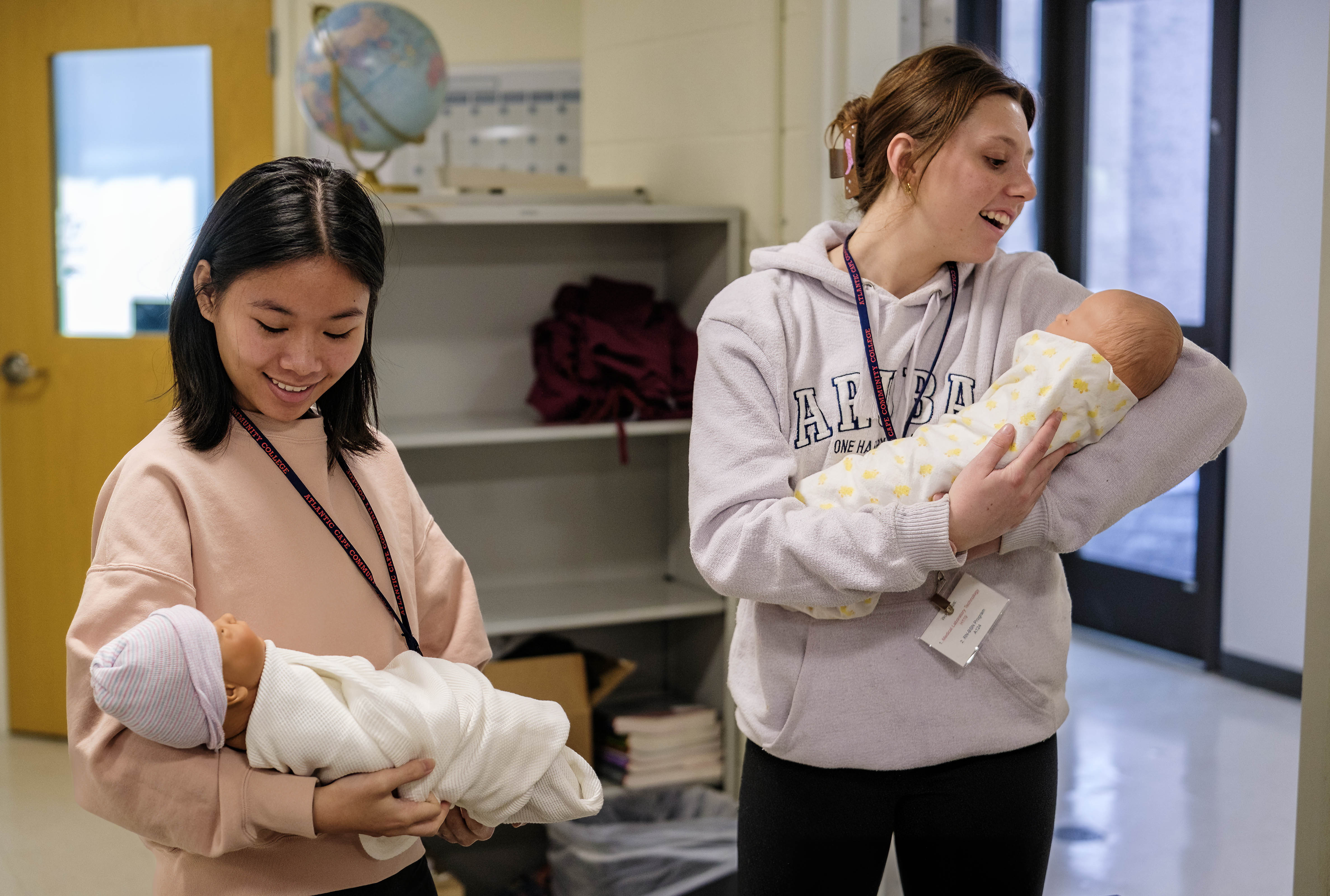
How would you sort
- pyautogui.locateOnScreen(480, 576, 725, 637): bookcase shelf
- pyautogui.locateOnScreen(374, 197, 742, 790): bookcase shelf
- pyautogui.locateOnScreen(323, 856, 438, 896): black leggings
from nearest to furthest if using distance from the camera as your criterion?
pyautogui.locateOnScreen(323, 856, 438, 896): black leggings → pyautogui.locateOnScreen(480, 576, 725, 637): bookcase shelf → pyautogui.locateOnScreen(374, 197, 742, 790): bookcase shelf

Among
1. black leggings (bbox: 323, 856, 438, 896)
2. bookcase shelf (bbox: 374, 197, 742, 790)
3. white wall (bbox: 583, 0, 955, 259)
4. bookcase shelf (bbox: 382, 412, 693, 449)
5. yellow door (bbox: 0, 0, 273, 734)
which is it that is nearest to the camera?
black leggings (bbox: 323, 856, 438, 896)

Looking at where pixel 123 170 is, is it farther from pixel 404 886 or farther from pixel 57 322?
pixel 404 886

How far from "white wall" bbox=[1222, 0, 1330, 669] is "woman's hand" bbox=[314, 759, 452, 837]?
347 centimetres

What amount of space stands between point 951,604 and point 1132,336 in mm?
370

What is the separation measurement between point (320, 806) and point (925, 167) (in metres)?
0.98

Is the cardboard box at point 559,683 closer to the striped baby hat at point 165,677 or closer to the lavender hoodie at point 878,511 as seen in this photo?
the lavender hoodie at point 878,511

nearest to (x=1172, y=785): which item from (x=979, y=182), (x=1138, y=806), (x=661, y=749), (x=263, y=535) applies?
(x=1138, y=806)

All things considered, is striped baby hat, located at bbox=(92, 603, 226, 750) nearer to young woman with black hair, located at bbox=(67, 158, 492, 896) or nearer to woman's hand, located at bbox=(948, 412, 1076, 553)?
young woman with black hair, located at bbox=(67, 158, 492, 896)

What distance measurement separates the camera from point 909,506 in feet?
4.12

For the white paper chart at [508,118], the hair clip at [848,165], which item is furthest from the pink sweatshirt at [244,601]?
the white paper chart at [508,118]

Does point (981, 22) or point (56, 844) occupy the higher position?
point (981, 22)

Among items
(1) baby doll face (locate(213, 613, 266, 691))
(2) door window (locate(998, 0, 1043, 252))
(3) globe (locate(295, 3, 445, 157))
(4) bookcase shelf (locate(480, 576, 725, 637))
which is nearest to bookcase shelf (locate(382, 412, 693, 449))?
(4) bookcase shelf (locate(480, 576, 725, 637))

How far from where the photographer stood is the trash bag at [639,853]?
8.02ft

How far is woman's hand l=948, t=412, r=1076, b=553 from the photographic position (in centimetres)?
123
